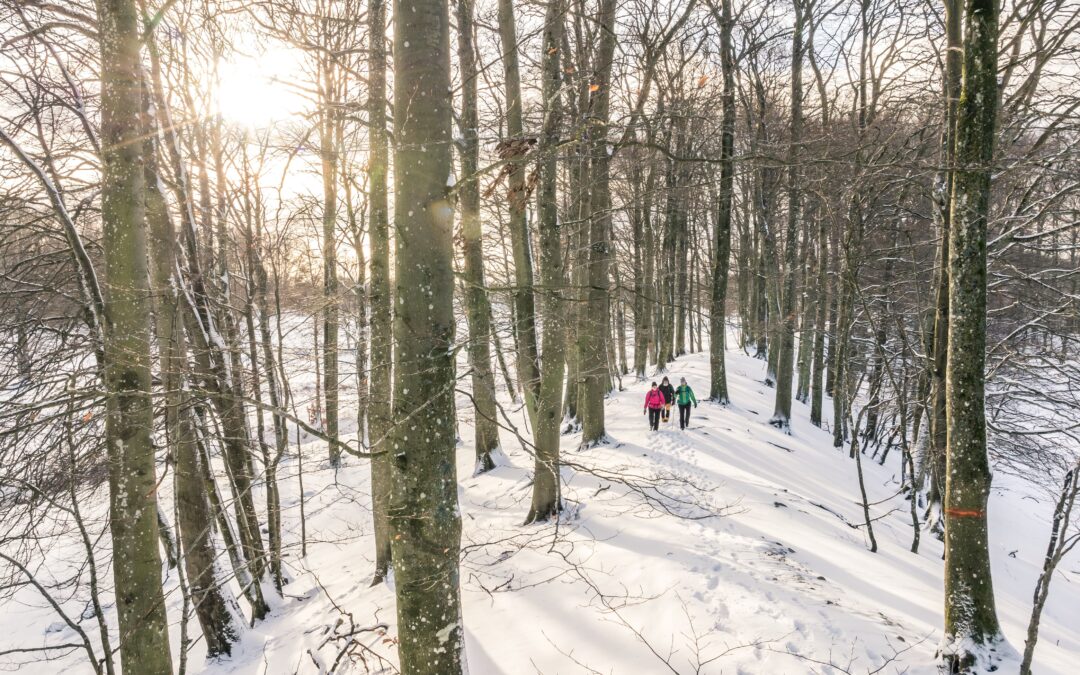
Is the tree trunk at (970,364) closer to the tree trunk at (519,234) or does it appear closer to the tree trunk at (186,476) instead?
the tree trunk at (519,234)

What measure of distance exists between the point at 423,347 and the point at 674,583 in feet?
14.3

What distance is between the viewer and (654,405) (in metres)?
12.2

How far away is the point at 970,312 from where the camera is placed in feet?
15.0

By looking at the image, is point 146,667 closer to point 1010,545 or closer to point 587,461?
point 587,461

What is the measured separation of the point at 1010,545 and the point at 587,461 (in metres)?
9.26

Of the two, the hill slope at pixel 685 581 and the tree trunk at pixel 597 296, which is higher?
the tree trunk at pixel 597 296

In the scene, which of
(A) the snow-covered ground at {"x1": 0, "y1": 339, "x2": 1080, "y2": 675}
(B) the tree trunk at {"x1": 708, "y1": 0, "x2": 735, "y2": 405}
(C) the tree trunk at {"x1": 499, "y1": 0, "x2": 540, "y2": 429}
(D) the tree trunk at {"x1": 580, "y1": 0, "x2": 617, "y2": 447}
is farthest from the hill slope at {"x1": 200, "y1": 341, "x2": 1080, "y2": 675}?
(B) the tree trunk at {"x1": 708, "y1": 0, "x2": 735, "y2": 405}

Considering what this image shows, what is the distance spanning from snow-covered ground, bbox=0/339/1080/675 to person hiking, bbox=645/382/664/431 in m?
0.39

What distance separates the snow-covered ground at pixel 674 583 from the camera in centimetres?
453

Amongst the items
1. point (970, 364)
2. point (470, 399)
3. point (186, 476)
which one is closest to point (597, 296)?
point (470, 399)

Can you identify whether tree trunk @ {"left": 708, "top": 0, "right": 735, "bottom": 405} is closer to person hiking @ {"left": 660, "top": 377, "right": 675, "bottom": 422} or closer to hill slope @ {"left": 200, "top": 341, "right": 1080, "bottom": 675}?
person hiking @ {"left": 660, "top": 377, "right": 675, "bottom": 422}

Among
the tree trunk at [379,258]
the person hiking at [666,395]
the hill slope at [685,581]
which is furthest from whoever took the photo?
the person hiking at [666,395]

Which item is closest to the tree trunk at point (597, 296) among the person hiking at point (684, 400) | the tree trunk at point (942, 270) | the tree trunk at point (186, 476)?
the person hiking at point (684, 400)

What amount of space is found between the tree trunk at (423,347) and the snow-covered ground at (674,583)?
1.56 ft
